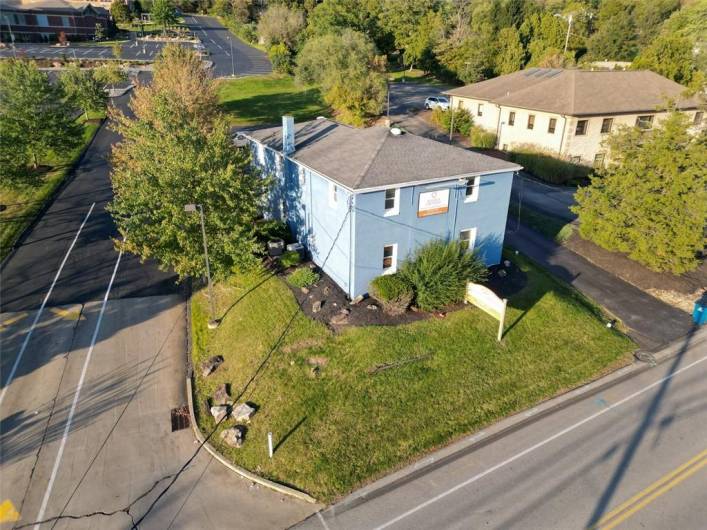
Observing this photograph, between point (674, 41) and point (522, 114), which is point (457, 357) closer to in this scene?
point (522, 114)

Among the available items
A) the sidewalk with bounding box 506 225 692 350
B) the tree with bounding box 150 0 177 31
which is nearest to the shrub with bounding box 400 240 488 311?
the sidewalk with bounding box 506 225 692 350

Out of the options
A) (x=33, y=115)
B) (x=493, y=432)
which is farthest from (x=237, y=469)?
(x=33, y=115)

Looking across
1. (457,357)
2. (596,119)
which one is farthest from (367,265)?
(596,119)

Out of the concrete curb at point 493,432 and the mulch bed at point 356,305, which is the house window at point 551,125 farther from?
the concrete curb at point 493,432

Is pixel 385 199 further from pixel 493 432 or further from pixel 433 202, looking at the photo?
pixel 493 432

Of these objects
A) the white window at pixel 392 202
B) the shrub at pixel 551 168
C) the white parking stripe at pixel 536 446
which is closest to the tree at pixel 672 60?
the shrub at pixel 551 168

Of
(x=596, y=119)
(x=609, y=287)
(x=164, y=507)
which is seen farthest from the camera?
(x=596, y=119)
